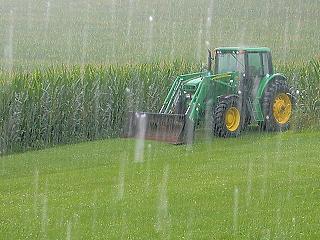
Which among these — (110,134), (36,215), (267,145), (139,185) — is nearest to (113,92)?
(110,134)

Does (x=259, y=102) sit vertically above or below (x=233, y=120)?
above

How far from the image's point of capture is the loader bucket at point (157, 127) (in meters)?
15.8

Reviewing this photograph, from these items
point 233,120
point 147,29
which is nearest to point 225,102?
point 233,120

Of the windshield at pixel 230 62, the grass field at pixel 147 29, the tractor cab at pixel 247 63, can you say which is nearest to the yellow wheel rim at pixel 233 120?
the tractor cab at pixel 247 63

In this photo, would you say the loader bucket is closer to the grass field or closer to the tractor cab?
the tractor cab

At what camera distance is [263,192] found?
35.7ft

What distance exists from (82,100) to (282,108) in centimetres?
421

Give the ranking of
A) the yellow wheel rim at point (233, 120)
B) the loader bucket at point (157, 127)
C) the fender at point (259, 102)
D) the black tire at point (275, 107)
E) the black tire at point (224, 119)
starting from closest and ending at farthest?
the loader bucket at point (157, 127) < the black tire at point (224, 119) < the yellow wheel rim at point (233, 120) < the fender at point (259, 102) < the black tire at point (275, 107)

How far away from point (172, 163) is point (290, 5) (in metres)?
32.2

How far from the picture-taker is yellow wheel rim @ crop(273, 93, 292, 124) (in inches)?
700

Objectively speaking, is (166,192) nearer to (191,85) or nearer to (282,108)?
(191,85)

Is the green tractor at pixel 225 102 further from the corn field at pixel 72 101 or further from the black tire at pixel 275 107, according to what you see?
the corn field at pixel 72 101

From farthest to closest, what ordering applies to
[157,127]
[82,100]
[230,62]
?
[230,62]
[82,100]
[157,127]

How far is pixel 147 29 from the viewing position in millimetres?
36094
